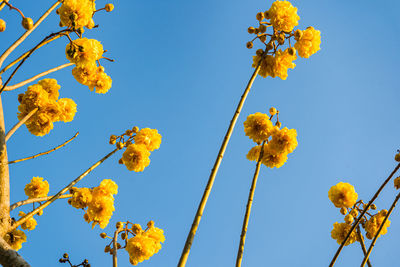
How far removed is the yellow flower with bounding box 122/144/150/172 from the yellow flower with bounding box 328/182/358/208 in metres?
1.67

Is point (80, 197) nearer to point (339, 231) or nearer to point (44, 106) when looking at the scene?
point (44, 106)

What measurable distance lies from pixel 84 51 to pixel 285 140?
68.5 inches

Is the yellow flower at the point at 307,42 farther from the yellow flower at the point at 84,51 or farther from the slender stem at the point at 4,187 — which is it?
the slender stem at the point at 4,187

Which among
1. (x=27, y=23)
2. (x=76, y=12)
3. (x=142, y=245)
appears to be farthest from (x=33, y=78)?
(x=142, y=245)

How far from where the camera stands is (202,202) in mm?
1793

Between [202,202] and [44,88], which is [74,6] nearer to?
[44,88]

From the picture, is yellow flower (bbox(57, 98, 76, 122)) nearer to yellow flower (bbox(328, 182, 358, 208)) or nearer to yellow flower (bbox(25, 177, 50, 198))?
yellow flower (bbox(25, 177, 50, 198))

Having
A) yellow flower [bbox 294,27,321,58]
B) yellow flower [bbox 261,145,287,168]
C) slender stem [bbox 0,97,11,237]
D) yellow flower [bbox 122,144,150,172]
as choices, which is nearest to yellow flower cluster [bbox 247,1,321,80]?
yellow flower [bbox 294,27,321,58]

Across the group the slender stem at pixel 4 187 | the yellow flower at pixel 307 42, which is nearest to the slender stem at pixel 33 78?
the slender stem at pixel 4 187

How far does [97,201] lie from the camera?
116 inches

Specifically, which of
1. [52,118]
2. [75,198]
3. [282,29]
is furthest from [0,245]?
[282,29]

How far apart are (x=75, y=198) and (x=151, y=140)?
835mm

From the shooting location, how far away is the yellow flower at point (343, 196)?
2.90 m

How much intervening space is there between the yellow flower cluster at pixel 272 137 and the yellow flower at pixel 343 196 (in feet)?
1.81
